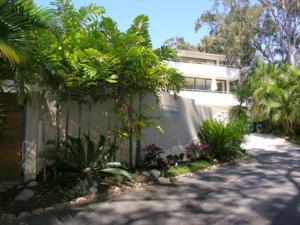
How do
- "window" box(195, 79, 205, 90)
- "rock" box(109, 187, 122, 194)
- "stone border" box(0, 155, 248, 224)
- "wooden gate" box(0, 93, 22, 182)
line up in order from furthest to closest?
"window" box(195, 79, 205, 90) → "wooden gate" box(0, 93, 22, 182) → "rock" box(109, 187, 122, 194) → "stone border" box(0, 155, 248, 224)

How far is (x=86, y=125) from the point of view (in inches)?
370

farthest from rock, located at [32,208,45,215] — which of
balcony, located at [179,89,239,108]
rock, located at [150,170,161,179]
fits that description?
balcony, located at [179,89,239,108]

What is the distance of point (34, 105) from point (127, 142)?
3.20 metres

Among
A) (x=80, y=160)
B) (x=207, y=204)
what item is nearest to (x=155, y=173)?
(x=80, y=160)

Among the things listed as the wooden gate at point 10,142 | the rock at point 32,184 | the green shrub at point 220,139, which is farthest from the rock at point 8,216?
the green shrub at point 220,139

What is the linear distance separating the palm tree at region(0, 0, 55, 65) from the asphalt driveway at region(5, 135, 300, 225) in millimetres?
2751

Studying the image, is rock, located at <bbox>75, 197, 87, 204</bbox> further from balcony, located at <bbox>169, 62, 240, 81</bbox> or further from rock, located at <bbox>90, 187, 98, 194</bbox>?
balcony, located at <bbox>169, 62, 240, 81</bbox>

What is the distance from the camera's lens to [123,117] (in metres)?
8.86

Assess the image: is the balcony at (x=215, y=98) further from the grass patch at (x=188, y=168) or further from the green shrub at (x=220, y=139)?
the grass patch at (x=188, y=168)

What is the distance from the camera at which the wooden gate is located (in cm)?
814

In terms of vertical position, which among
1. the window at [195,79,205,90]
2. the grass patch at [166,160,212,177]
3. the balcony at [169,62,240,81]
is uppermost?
the balcony at [169,62,240,81]

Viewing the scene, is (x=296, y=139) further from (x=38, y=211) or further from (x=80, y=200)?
(x=38, y=211)

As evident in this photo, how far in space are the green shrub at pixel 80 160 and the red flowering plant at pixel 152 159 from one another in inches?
78.4

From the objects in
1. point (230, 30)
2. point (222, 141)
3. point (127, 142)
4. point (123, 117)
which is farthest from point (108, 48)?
point (230, 30)
